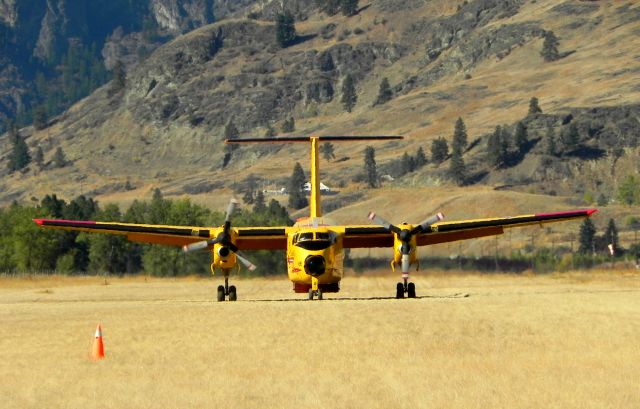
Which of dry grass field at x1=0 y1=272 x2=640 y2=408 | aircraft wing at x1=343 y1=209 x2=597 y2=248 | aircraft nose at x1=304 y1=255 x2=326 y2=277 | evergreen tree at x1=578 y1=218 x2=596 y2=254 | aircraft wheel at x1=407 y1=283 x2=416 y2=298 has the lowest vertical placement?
dry grass field at x1=0 y1=272 x2=640 y2=408

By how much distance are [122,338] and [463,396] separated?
517 inches

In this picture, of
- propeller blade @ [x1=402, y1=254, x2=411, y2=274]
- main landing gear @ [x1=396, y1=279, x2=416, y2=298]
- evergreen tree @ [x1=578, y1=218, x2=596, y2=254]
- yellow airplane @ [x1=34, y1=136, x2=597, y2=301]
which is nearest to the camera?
yellow airplane @ [x1=34, y1=136, x2=597, y2=301]

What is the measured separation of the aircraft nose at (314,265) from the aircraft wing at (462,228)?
4.18m

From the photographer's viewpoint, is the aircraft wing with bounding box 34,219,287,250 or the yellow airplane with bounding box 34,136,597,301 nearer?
the yellow airplane with bounding box 34,136,597,301

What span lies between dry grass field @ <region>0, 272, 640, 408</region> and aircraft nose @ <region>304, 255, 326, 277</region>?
2431 millimetres

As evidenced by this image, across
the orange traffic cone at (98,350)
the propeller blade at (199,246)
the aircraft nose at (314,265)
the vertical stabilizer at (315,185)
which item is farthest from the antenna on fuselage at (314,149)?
the orange traffic cone at (98,350)

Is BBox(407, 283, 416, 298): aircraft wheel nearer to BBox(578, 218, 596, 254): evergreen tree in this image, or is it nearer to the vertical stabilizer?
the vertical stabilizer

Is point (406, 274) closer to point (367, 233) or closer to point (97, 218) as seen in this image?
point (367, 233)

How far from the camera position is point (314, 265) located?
157 feet

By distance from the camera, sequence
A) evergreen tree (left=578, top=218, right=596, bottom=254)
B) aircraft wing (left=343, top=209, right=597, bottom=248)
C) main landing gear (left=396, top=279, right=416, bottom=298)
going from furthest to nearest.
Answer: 1. evergreen tree (left=578, top=218, right=596, bottom=254)
2. aircraft wing (left=343, top=209, right=597, bottom=248)
3. main landing gear (left=396, top=279, right=416, bottom=298)

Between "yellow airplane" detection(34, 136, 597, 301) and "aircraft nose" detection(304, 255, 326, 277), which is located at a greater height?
"yellow airplane" detection(34, 136, 597, 301)

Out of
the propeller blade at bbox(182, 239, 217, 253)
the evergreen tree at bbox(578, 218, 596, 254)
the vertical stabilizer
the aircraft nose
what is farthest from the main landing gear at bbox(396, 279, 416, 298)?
the evergreen tree at bbox(578, 218, 596, 254)

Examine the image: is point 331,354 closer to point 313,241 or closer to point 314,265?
point 314,265

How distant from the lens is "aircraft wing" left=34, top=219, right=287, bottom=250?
52.5 meters
